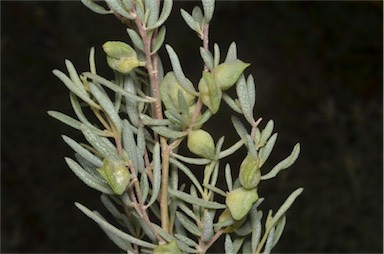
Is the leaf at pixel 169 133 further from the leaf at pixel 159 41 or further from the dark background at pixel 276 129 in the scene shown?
the dark background at pixel 276 129

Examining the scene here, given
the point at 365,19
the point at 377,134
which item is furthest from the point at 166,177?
the point at 365,19

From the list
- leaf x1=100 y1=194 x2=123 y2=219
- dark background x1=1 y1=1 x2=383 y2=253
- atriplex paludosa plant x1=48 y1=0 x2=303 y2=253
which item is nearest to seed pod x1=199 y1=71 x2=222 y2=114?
atriplex paludosa plant x1=48 y1=0 x2=303 y2=253

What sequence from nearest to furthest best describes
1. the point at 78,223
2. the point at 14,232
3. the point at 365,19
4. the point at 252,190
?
the point at 252,190, the point at 14,232, the point at 78,223, the point at 365,19

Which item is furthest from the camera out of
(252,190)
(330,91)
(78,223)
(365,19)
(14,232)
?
(330,91)

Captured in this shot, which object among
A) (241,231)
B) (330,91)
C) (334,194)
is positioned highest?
(330,91)

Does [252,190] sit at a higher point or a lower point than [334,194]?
lower

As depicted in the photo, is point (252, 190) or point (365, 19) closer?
point (252, 190)

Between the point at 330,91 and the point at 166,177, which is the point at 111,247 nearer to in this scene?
the point at 330,91

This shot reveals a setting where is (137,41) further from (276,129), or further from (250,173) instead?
(276,129)

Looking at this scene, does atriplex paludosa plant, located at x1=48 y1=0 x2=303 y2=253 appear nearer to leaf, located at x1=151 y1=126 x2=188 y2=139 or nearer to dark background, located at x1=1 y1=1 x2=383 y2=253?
leaf, located at x1=151 y1=126 x2=188 y2=139
